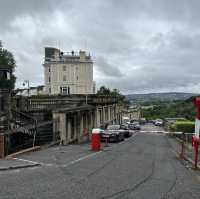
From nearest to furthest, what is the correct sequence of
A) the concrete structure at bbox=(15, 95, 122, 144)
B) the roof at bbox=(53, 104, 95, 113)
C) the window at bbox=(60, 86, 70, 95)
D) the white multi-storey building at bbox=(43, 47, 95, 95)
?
the concrete structure at bbox=(15, 95, 122, 144) < the roof at bbox=(53, 104, 95, 113) < the window at bbox=(60, 86, 70, 95) < the white multi-storey building at bbox=(43, 47, 95, 95)

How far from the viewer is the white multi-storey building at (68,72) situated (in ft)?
381

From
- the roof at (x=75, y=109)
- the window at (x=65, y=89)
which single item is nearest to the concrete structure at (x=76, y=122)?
the roof at (x=75, y=109)

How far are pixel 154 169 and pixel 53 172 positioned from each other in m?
3.85

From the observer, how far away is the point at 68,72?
4638 inches

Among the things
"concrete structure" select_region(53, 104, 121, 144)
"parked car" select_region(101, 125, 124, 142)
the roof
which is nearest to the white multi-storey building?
"concrete structure" select_region(53, 104, 121, 144)

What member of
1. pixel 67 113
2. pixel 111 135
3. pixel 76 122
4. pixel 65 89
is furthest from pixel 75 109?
pixel 65 89

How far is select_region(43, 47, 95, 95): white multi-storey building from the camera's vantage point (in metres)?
116

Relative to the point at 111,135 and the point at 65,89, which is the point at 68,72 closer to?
the point at 65,89

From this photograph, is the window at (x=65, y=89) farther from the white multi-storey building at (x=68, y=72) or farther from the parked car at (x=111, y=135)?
the parked car at (x=111, y=135)

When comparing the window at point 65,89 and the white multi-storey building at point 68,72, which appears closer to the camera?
the window at point 65,89

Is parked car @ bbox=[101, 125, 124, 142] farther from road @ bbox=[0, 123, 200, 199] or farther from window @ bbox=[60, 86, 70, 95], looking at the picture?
window @ bbox=[60, 86, 70, 95]

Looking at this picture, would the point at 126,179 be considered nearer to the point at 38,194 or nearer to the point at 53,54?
the point at 38,194

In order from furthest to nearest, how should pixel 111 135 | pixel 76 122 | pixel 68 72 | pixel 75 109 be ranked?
1. pixel 68 72
2. pixel 76 122
3. pixel 111 135
4. pixel 75 109

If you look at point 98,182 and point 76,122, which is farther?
point 76,122
